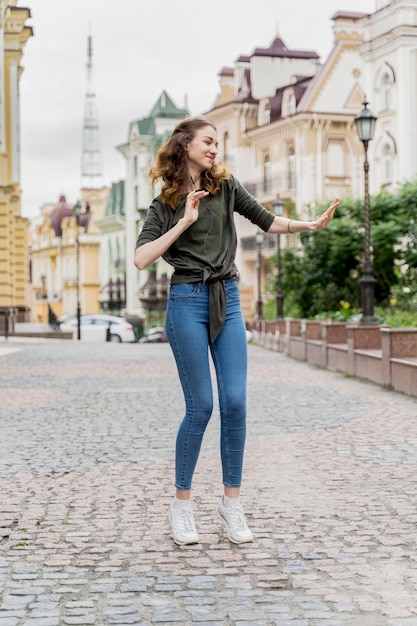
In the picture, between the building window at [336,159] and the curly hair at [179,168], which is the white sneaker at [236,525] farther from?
the building window at [336,159]

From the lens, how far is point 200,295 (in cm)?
490

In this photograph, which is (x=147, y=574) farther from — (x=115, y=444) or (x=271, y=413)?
(x=271, y=413)

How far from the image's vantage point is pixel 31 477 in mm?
6934

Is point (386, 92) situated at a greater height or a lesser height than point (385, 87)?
lesser

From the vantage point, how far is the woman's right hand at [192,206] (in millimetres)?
4719

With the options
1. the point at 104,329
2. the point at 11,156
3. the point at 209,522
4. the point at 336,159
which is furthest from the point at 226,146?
the point at 209,522

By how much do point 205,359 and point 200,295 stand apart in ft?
0.97

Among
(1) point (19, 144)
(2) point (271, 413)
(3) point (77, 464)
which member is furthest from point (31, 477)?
(1) point (19, 144)

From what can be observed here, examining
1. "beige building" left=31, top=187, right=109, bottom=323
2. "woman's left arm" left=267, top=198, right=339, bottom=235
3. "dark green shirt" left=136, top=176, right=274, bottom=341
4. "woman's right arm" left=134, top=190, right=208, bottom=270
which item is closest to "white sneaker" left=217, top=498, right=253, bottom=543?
"dark green shirt" left=136, top=176, right=274, bottom=341

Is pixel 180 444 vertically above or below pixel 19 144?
below

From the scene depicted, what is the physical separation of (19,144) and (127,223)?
3217cm

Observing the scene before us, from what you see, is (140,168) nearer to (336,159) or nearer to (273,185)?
(273,185)

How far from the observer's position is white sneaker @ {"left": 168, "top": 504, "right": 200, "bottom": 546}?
4.93m

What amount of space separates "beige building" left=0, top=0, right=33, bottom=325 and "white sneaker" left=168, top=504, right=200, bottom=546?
3003cm
